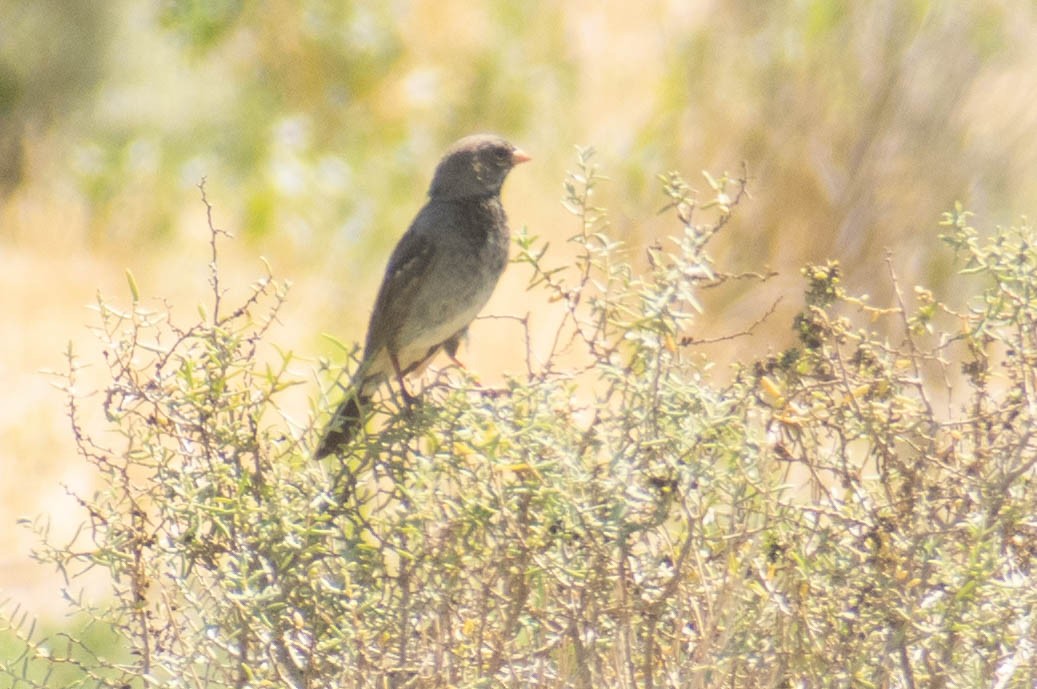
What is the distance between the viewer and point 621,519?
6.59ft

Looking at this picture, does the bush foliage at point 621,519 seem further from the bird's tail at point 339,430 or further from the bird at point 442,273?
the bird at point 442,273

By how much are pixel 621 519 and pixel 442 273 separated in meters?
1.83

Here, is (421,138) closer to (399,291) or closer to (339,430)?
(399,291)

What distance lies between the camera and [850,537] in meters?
2.17

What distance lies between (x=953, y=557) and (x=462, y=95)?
7.13 meters

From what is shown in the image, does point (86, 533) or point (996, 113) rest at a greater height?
point (996, 113)

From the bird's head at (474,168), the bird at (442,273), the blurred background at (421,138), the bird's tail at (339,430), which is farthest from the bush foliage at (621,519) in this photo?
the blurred background at (421,138)

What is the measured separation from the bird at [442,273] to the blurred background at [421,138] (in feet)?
6.13

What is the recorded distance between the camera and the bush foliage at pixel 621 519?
2.06m

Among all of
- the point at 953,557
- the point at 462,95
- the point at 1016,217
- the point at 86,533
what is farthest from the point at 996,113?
the point at 953,557

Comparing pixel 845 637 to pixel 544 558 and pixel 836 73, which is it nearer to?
pixel 544 558

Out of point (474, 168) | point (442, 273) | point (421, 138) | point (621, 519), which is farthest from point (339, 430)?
point (421, 138)

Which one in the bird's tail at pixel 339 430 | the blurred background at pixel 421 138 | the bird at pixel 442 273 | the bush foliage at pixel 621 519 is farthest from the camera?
the blurred background at pixel 421 138

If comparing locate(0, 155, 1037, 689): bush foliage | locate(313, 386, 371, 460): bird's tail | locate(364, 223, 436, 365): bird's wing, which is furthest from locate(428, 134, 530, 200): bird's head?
locate(0, 155, 1037, 689): bush foliage
